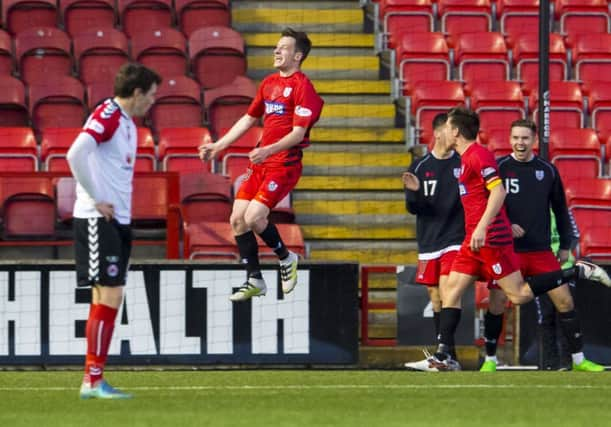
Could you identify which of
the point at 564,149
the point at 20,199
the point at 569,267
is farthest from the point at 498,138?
the point at 20,199

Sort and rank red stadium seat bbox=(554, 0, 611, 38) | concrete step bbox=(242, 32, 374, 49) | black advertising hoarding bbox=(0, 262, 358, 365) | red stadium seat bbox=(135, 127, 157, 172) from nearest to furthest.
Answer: black advertising hoarding bbox=(0, 262, 358, 365) < red stadium seat bbox=(135, 127, 157, 172) < concrete step bbox=(242, 32, 374, 49) < red stadium seat bbox=(554, 0, 611, 38)

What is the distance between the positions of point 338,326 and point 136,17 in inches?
261

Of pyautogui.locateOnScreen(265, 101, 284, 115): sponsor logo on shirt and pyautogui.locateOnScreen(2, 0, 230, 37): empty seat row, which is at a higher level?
pyautogui.locateOnScreen(2, 0, 230, 37): empty seat row

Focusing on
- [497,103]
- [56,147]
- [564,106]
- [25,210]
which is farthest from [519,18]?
[25,210]

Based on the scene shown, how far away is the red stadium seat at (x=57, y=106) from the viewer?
52.3 ft

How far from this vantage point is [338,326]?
487 inches

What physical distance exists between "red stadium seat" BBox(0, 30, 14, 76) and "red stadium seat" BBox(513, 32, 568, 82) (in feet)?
19.6

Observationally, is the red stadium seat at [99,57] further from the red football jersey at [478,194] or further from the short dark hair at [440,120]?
the red football jersey at [478,194]

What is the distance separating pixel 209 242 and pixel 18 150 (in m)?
2.66

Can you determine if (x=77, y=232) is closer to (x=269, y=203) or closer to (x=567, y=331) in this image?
(x=269, y=203)

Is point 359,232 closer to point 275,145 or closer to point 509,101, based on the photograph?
point 509,101

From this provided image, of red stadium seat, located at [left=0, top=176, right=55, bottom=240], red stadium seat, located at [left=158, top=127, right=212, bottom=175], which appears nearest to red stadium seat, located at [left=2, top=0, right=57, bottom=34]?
red stadium seat, located at [left=158, top=127, right=212, bottom=175]

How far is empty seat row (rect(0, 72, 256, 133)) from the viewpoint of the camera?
1595 centimetres

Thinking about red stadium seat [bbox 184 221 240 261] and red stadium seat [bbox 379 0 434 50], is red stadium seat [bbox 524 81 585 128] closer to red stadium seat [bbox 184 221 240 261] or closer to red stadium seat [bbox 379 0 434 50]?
red stadium seat [bbox 379 0 434 50]
